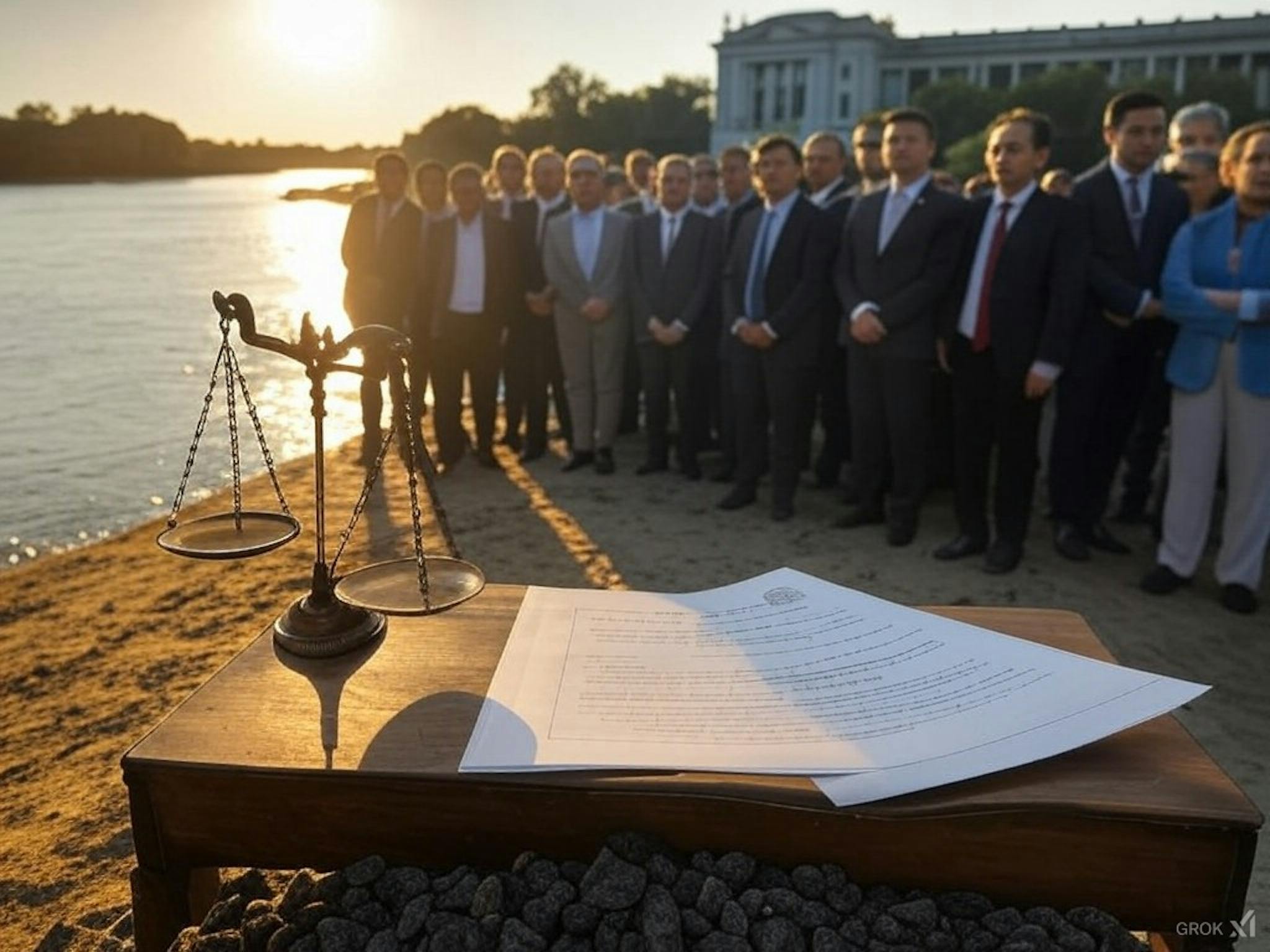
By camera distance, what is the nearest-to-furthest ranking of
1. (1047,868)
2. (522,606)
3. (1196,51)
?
(1047,868) < (522,606) < (1196,51)

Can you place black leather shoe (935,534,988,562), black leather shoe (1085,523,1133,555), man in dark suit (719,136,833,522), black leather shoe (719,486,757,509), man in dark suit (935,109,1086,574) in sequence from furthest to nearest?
black leather shoe (719,486,757,509)
man in dark suit (719,136,833,522)
black leather shoe (1085,523,1133,555)
black leather shoe (935,534,988,562)
man in dark suit (935,109,1086,574)

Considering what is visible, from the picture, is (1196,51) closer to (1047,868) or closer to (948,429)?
(948,429)

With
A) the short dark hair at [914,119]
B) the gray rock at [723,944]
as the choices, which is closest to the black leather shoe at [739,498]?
the short dark hair at [914,119]

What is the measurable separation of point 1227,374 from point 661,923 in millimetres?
3502

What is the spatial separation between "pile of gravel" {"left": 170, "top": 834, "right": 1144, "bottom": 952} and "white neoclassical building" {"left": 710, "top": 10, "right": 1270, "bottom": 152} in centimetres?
6009

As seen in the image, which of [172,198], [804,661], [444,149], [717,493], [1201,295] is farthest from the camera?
[172,198]

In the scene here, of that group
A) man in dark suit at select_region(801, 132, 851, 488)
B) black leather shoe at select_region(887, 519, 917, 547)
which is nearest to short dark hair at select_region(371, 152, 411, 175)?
man in dark suit at select_region(801, 132, 851, 488)

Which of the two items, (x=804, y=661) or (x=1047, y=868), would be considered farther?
(x=804, y=661)

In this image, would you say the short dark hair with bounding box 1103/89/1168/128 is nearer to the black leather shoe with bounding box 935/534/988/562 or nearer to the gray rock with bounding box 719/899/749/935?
the black leather shoe with bounding box 935/534/988/562

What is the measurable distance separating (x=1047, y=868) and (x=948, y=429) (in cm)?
450

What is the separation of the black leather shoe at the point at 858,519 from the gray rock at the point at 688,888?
373 cm

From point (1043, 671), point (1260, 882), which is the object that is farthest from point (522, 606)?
point (1260, 882)

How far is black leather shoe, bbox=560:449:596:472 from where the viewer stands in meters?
6.09

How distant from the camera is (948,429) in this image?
560 cm
